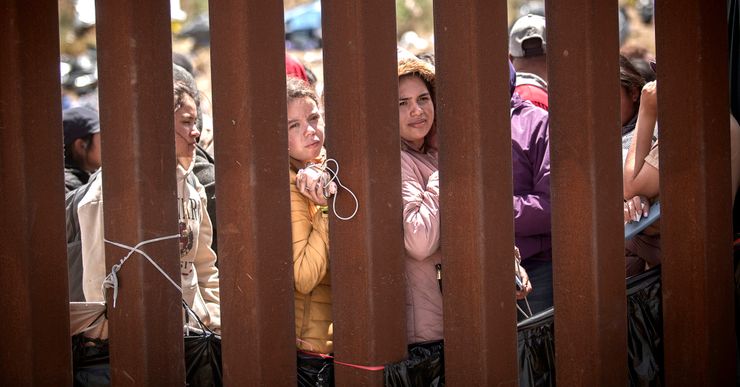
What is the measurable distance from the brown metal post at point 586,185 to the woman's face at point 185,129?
4.89 ft

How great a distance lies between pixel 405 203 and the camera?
2609 millimetres

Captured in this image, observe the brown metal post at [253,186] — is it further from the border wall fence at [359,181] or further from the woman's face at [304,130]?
the woman's face at [304,130]

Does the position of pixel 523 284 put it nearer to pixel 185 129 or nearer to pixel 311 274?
pixel 311 274

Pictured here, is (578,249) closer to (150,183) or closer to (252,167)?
(252,167)

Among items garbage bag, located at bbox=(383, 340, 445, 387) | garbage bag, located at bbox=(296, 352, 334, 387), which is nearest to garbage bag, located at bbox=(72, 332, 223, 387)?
garbage bag, located at bbox=(296, 352, 334, 387)

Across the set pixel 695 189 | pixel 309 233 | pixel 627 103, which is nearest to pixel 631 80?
pixel 627 103

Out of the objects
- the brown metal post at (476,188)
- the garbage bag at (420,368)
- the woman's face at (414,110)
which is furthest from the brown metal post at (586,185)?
the woman's face at (414,110)

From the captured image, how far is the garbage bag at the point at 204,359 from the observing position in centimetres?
263

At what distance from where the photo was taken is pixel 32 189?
243 cm

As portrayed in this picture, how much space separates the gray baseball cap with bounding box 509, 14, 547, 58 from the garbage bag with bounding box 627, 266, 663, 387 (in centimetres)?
167

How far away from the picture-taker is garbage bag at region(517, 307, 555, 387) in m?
2.62

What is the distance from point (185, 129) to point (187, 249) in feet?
1.63

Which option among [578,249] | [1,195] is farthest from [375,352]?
[1,195]

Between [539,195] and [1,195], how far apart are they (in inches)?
68.4
